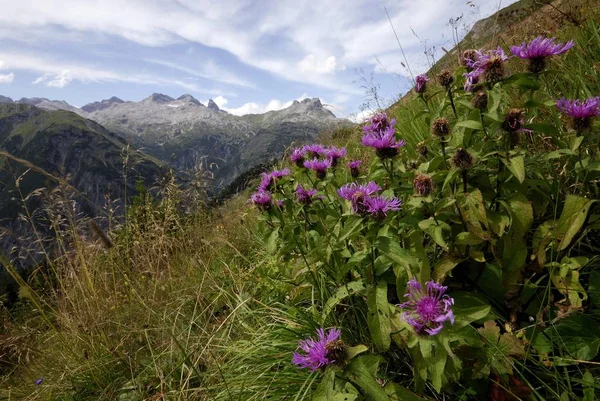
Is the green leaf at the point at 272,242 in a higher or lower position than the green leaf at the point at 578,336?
higher

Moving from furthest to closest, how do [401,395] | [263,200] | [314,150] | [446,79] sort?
[314,150] → [263,200] → [446,79] → [401,395]

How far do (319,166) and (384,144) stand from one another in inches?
20.3

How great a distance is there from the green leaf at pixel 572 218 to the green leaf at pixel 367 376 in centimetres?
90

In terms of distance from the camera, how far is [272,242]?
6.98ft

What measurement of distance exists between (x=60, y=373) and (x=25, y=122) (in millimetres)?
202614

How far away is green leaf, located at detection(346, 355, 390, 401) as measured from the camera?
1.22 meters

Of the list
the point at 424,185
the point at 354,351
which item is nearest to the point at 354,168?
the point at 424,185

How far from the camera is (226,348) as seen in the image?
7.34 feet

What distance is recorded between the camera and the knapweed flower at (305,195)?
2.20m

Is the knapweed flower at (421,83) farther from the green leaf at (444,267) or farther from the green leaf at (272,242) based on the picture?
the green leaf at (272,242)

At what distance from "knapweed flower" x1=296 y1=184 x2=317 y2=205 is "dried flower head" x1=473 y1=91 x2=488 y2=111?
0.97 metres

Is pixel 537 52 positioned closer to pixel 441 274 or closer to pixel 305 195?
pixel 441 274

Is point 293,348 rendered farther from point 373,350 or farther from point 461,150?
point 461,150

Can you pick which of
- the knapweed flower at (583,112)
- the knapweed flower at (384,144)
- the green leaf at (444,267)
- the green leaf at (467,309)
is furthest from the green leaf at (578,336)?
the knapweed flower at (384,144)
